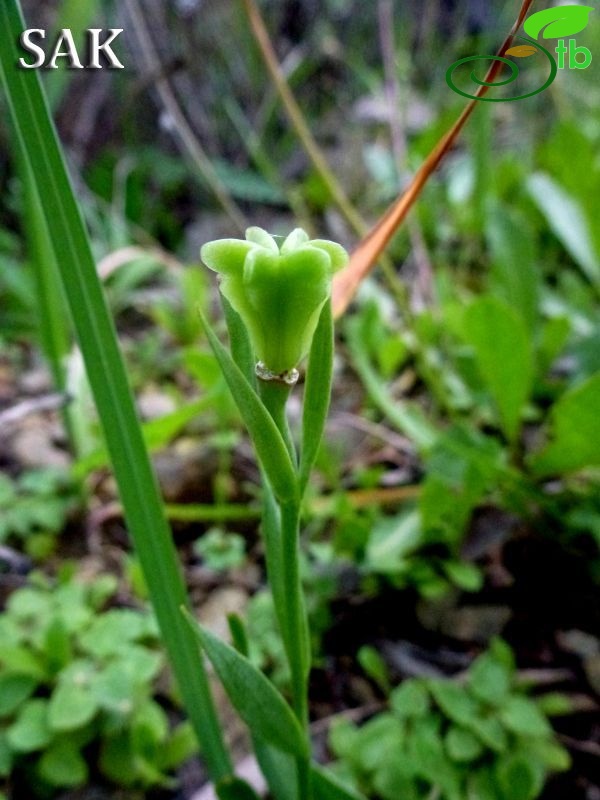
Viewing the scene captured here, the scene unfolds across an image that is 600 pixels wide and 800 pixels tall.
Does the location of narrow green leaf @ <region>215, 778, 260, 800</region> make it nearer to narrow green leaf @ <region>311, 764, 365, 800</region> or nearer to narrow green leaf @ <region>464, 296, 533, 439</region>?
narrow green leaf @ <region>311, 764, 365, 800</region>

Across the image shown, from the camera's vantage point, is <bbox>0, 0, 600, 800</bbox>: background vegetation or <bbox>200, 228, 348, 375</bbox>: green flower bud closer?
<bbox>200, 228, 348, 375</bbox>: green flower bud

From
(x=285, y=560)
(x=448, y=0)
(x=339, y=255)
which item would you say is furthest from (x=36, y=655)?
(x=448, y=0)

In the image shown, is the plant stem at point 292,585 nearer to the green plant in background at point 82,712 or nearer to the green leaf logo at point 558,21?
the green plant in background at point 82,712

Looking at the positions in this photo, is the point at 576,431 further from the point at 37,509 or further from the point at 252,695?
the point at 37,509

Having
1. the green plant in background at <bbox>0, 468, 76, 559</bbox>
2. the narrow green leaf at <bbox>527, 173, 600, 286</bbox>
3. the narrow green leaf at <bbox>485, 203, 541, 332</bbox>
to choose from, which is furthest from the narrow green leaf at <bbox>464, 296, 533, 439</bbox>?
the green plant in background at <bbox>0, 468, 76, 559</bbox>

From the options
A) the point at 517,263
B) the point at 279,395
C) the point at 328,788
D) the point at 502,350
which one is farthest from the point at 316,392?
the point at 517,263

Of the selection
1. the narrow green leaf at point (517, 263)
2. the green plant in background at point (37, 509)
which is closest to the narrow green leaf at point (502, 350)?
the narrow green leaf at point (517, 263)
